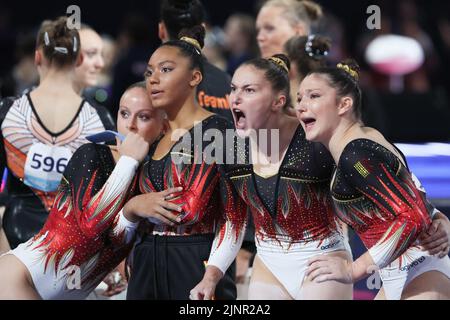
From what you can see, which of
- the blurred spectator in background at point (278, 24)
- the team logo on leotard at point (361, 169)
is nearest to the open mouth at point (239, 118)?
the team logo on leotard at point (361, 169)

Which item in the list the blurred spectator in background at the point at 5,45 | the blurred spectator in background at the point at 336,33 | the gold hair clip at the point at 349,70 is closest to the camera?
the gold hair clip at the point at 349,70

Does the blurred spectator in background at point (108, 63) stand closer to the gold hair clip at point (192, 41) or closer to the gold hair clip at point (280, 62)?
the gold hair clip at point (192, 41)

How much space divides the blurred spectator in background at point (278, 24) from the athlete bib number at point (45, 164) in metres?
1.63

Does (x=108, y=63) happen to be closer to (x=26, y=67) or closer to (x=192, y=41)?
(x=26, y=67)

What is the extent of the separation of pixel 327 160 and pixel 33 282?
4.64ft

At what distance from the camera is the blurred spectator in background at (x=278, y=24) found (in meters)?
6.02

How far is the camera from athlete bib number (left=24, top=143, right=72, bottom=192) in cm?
494

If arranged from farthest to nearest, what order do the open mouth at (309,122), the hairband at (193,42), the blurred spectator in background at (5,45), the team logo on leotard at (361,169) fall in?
the blurred spectator in background at (5,45)
the hairband at (193,42)
the open mouth at (309,122)
the team logo on leotard at (361,169)

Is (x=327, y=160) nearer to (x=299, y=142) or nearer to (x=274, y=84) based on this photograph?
(x=299, y=142)

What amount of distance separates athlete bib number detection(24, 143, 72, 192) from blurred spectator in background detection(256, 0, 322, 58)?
1626 mm

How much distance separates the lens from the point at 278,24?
6.04 meters

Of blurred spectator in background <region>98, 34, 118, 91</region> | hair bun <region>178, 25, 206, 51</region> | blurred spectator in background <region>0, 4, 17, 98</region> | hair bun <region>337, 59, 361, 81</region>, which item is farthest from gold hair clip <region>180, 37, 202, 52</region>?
blurred spectator in background <region>0, 4, 17, 98</region>

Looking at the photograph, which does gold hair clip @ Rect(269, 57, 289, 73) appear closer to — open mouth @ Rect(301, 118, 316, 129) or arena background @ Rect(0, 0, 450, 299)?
open mouth @ Rect(301, 118, 316, 129)
